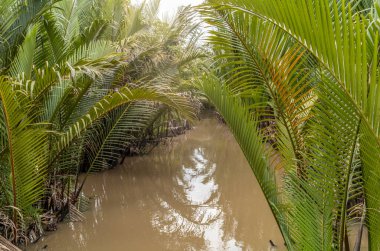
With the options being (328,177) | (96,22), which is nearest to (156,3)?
(96,22)

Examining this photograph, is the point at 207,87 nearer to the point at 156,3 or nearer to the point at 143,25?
the point at 143,25

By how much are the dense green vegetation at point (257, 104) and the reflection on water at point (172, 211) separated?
450 mm

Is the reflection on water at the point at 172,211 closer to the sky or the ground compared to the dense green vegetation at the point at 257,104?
closer to the ground

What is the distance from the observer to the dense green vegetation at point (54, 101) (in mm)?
3277

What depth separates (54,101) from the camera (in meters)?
3.86

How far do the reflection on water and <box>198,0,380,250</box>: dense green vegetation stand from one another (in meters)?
1.56

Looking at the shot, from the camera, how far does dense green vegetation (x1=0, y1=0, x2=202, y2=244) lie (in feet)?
10.8

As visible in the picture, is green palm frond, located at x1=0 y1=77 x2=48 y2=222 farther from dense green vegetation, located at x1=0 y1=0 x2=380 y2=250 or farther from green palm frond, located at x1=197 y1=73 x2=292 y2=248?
green palm frond, located at x1=197 y1=73 x2=292 y2=248

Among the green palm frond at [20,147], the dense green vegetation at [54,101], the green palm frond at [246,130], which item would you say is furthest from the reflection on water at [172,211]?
the green palm frond at [246,130]

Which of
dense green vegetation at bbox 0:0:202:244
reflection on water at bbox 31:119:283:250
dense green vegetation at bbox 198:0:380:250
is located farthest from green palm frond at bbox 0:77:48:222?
dense green vegetation at bbox 198:0:380:250

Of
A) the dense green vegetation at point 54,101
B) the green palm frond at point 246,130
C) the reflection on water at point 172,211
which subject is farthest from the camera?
the reflection on water at point 172,211

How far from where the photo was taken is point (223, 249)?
12.8 ft

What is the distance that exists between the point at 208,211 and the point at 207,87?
9.07ft

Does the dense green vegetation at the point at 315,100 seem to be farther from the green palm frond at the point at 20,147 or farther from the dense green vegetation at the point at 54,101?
the green palm frond at the point at 20,147
